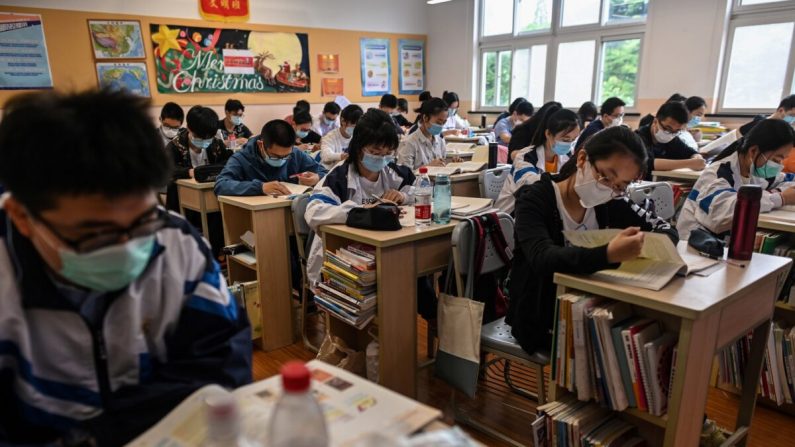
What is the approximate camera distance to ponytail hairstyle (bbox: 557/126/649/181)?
1.71 metres

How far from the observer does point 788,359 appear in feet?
7.25

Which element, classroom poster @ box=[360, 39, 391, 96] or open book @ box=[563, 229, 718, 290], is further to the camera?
classroom poster @ box=[360, 39, 391, 96]

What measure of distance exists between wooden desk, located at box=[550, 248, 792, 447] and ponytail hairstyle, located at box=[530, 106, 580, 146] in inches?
74.8

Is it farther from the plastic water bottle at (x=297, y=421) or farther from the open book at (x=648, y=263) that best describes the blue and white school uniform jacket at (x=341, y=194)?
the plastic water bottle at (x=297, y=421)

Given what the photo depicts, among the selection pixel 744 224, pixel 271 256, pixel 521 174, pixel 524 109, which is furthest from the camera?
pixel 524 109

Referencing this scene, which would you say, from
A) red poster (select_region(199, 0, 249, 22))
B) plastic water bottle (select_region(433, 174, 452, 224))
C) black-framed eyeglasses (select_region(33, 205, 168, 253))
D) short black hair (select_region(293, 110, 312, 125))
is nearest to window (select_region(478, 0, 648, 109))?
red poster (select_region(199, 0, 249, 22))

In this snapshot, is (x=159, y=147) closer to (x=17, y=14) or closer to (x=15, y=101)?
(x=15, y=101)

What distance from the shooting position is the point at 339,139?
5629 mm

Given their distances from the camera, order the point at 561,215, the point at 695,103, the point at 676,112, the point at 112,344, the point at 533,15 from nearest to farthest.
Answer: the point at 112,344
the point at 561,215
the point at 676,112
the point at 695,103
the point at 533,15

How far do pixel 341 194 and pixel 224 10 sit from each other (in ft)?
19.7

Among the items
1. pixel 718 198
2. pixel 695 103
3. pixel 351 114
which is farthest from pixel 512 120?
pixel 718 198

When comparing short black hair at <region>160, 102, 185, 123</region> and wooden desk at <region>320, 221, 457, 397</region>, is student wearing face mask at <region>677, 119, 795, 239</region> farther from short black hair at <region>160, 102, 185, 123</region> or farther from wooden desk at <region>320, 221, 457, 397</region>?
short black hair at <region>160, 102, 185, 123</region>

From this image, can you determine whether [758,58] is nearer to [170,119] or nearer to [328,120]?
[328,120]

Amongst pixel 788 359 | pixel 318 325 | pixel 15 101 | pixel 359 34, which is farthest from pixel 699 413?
pixel 359 34
